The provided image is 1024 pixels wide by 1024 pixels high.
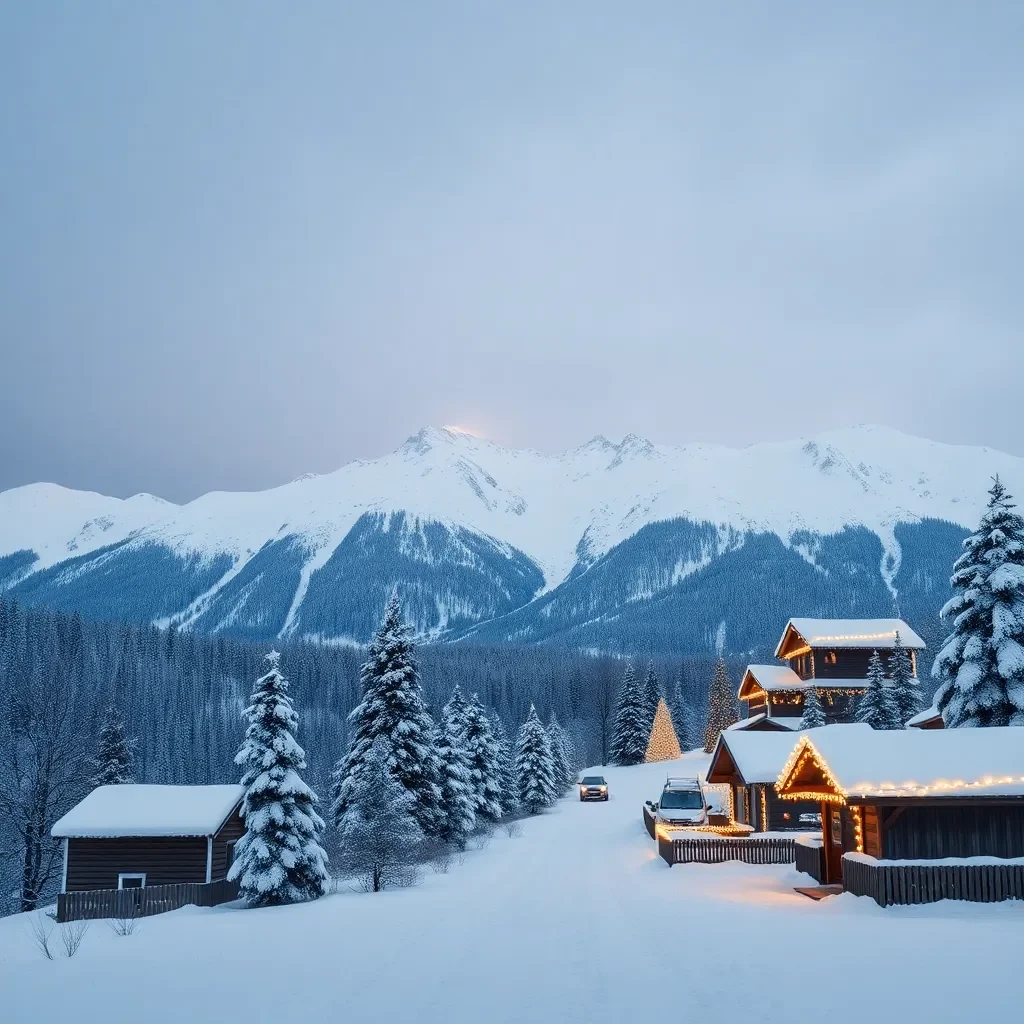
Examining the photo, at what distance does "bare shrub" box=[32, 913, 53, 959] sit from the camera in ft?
57.7

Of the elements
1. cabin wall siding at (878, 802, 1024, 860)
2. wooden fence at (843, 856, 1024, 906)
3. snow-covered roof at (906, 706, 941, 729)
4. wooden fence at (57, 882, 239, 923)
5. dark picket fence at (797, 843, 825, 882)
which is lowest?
wooden fence at (57, 882, 239, 923)

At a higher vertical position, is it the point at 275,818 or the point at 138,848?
the point at 275,818

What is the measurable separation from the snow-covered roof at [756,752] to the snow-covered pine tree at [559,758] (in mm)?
34344

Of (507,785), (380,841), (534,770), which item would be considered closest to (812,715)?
(507,785)

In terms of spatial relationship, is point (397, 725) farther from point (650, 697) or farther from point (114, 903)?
point (650, 697)

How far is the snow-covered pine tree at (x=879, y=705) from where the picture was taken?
48156mm

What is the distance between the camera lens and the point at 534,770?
67438mm

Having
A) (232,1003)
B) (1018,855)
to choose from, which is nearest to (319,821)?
(232,1003)

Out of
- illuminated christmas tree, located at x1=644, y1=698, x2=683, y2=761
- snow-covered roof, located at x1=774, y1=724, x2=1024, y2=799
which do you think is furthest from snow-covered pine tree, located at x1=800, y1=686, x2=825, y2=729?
illuminated christmas tree, located at x1=644, y1=698, x2=683, y2=761

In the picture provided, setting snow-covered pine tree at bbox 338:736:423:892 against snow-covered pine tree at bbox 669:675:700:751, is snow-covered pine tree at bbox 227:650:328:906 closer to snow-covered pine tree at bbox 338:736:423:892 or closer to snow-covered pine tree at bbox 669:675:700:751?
snow-covered pine tree at bbox 338:736:423:892

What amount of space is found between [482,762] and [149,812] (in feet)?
86.0

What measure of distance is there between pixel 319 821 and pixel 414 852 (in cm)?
383

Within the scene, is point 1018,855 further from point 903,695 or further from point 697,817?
point 903,695

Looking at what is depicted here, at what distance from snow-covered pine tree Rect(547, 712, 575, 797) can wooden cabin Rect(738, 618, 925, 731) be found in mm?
16804
